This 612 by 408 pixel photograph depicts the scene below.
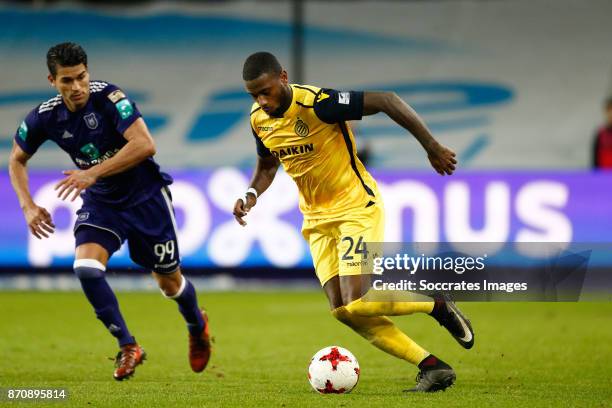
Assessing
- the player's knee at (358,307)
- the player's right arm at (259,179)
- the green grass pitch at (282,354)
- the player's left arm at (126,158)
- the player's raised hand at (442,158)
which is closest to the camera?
the player's raised hand at (442,158)

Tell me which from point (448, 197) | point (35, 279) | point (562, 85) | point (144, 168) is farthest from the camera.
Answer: point (562, 85)

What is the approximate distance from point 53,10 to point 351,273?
1790 centimetres

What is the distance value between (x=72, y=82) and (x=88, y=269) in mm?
1198

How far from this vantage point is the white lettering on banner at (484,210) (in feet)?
46.1

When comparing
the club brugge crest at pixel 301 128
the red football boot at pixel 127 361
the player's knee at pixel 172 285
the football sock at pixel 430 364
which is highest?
the club brugge crest at pixel 301 128

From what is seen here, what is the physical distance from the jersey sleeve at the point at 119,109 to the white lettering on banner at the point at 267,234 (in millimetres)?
7098

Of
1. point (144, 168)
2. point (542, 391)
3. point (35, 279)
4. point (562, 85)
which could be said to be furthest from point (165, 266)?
point (562, 85)

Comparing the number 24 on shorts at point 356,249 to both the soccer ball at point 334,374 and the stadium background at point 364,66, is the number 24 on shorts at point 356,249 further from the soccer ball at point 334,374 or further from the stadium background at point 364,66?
the stadium background at point 364,66

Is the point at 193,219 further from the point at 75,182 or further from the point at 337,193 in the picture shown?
the point at 75,182

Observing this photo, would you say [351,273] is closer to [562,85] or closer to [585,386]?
[585,386]

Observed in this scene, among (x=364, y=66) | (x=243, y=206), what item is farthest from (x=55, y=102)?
(x=364, y=66)

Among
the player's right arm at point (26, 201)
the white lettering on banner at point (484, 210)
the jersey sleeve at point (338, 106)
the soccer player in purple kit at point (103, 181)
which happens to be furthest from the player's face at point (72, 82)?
the white lettering on banner at point (484, 210)

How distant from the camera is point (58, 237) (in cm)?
1460

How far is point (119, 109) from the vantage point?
7.34 metres
